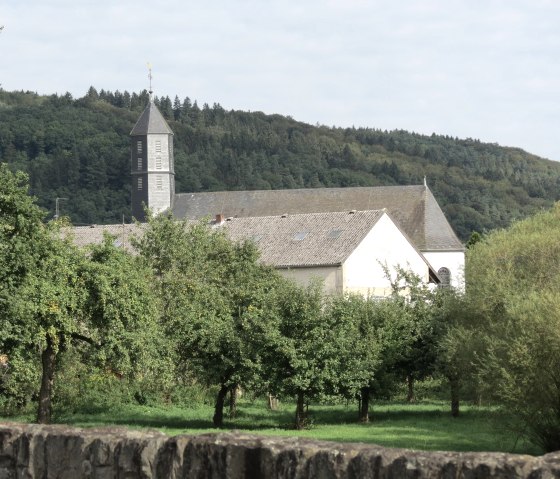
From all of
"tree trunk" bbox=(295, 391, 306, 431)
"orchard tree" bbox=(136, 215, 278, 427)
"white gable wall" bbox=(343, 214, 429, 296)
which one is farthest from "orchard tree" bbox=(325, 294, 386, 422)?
"white gable wall" bbox=(343, 214, 429, 296)

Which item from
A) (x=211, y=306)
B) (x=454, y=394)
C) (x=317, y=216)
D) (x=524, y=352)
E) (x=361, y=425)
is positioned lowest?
(x=361, y=425)

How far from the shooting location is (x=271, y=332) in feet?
119

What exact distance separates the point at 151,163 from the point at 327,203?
909 inches

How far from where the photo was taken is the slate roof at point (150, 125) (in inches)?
4594

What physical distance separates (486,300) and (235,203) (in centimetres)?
6485

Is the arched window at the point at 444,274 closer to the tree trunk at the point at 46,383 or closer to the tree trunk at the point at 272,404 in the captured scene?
the tree trunk at the point at 272,404

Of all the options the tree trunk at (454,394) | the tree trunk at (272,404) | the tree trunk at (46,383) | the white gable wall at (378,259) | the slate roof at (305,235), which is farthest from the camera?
the slate roof at (305,235)

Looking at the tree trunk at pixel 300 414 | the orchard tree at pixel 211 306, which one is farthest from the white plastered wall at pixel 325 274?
the tree trunk at pixel 300 414

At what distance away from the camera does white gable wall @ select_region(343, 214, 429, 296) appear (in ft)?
200

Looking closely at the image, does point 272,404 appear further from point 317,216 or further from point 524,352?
point 317,216

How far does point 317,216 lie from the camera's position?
66.2 m

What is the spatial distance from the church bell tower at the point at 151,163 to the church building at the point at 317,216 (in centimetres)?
9

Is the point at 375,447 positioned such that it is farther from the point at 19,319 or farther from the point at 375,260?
the point at 375,260

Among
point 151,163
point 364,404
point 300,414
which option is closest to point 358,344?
point 364,404
